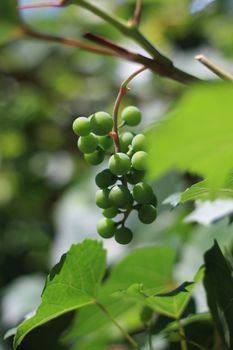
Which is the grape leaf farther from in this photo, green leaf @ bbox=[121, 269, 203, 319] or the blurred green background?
the blurred green background

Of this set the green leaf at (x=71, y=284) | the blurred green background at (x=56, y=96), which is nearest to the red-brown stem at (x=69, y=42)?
the green leaf at (x=71, y=284)

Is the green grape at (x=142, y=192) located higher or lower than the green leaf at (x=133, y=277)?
higher

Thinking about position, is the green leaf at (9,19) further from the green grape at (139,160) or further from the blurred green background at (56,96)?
the blurred green background at (56,96)

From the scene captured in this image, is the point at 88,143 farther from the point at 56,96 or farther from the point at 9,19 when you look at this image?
the point at 56,96

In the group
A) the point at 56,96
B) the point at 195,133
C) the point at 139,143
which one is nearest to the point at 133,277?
the point at 139,143

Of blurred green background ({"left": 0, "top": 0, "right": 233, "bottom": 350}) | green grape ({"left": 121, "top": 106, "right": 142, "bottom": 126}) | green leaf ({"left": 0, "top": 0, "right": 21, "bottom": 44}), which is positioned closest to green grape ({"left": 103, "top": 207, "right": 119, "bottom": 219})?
green grape ({"left": 121, "top": 106, "right": 142, "bottom": 126})

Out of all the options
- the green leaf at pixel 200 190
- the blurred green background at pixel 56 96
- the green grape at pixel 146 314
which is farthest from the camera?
the blurred green background at pixel 56 96

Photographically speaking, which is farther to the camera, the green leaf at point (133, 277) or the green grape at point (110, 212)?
the green leaf at point (133, 277)
